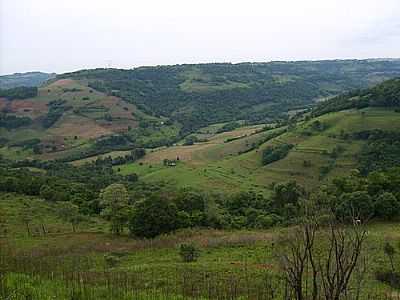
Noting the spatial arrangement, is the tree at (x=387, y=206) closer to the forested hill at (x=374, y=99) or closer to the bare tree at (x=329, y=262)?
the bare tree at (x=329, y=262)

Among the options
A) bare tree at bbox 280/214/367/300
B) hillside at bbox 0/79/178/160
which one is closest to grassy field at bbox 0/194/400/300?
bare tree at bbox 280/214/367/300

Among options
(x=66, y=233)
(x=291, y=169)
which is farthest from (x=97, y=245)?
(x=291, y=169)

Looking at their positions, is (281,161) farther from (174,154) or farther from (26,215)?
(26,215)

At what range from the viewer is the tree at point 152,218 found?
3565 centimetres

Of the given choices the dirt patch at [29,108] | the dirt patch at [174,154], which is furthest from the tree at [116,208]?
the dirt patch at [29,108]

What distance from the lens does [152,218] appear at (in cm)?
3559

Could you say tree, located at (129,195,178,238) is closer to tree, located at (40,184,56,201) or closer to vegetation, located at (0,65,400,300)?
vegetation, located at (0,65,400,300)

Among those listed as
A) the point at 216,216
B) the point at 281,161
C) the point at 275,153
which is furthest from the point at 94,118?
the point at 216,216

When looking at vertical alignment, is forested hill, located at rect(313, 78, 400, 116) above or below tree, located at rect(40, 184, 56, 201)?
above

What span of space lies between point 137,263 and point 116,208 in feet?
33.8

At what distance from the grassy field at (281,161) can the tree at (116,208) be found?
38361 mm

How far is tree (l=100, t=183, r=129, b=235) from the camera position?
3738 cm

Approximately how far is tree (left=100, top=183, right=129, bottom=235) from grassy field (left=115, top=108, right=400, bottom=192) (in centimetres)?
3836

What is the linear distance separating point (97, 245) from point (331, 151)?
5849cm
